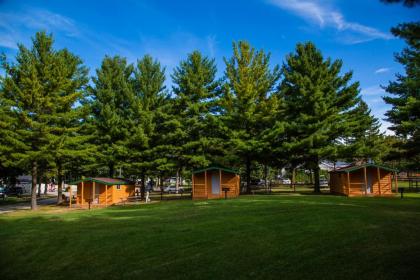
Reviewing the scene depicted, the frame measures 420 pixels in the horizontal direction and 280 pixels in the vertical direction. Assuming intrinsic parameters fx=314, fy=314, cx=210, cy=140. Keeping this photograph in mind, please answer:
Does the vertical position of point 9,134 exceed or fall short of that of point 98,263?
it exceeds it

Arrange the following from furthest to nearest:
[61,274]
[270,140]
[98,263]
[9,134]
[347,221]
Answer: [270,140]
[9,134]
[347,221]
[98,263]
[61,274]

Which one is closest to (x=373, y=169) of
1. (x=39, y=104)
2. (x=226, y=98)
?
(x=226, y=98)

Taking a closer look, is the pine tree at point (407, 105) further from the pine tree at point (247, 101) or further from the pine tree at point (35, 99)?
the pine tree at point (35, 99)

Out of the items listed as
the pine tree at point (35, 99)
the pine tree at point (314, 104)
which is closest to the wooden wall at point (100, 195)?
the pine tree at point (35, 99)

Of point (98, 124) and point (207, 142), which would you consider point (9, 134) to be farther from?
point (207, 142)

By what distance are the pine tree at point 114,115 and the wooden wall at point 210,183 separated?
7.32 m

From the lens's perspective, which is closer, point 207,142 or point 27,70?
point 27,70

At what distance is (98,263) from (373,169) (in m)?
27.8

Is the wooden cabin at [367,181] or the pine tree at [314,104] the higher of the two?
the pine tree at [314,104]

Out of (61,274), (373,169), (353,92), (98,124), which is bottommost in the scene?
(61,274)

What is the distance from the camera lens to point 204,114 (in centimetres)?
3531

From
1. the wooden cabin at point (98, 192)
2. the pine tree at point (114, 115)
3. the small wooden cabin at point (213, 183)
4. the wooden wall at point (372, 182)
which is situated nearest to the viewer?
the wooden wall at point (372, 182)

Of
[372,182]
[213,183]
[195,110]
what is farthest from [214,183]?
[372,182]

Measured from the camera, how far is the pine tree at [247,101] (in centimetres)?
3186
